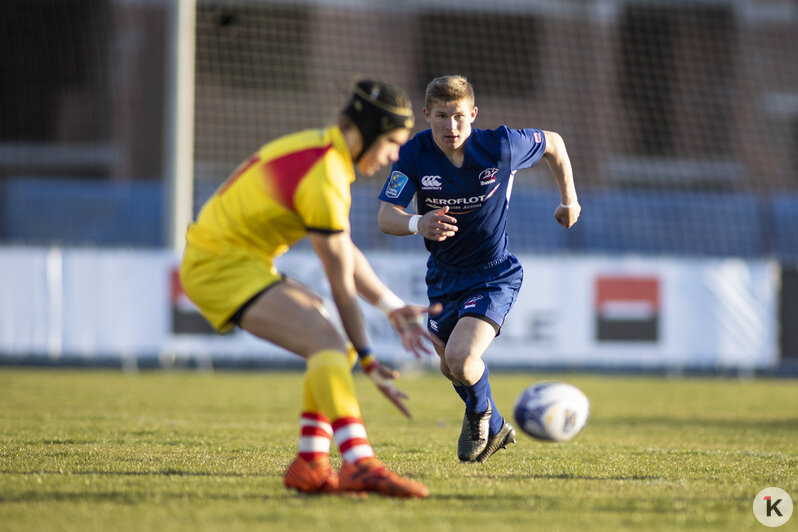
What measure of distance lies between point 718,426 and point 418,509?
5.04 metres

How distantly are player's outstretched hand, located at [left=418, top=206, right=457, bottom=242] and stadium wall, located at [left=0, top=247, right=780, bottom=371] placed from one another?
26.5 ft

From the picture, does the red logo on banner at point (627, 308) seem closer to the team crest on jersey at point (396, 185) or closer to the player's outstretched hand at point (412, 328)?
the team crest on jersey at point (396, 185)

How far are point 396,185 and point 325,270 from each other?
1.61m

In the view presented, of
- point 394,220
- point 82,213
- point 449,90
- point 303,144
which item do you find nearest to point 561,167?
point 449,90

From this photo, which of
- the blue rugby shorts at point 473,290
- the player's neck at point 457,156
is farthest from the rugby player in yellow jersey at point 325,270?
the blue rugby shorts at point 473,290

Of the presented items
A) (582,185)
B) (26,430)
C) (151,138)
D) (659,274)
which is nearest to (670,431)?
(26,430)

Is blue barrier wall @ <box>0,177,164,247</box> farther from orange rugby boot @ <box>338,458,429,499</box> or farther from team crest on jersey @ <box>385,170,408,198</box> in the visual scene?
orange rugby boot @ <box>338,458,429,499</box>

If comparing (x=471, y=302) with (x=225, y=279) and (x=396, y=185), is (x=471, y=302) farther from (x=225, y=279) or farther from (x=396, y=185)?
(x=225, y=279)

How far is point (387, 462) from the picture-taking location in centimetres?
557

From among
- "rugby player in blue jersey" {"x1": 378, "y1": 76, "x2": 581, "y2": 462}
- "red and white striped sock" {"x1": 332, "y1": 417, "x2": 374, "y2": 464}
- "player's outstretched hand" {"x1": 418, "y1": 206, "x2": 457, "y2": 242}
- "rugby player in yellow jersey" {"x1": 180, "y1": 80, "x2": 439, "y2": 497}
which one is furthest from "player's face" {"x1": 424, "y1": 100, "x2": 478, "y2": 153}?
"red and white striped sock" {"x1": 332, "y1": 417, "x2": 374, "y2": 464}

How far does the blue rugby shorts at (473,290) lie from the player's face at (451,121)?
31.3 inches

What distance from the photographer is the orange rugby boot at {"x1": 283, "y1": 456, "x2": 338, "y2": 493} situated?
436 centimetres

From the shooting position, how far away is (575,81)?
76.4ft

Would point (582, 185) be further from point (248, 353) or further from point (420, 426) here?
point (420, 426)
